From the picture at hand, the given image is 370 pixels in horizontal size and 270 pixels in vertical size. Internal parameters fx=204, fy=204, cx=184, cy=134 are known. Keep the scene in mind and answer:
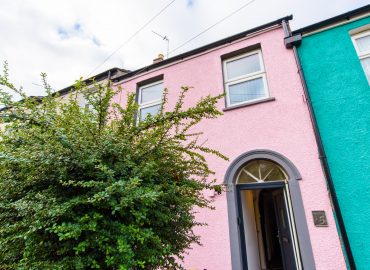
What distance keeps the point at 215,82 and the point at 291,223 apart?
364 centimetres

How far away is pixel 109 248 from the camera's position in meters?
A: 1.53

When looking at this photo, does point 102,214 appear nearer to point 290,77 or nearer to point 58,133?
point 58,133

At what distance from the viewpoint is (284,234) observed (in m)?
4.59

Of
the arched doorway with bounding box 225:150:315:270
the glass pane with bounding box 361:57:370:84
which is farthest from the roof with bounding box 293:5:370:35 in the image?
the arched doorway with bounding box 225:150:315:270

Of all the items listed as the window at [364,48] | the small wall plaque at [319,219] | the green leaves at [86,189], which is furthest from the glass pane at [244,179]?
the window at [364,48]

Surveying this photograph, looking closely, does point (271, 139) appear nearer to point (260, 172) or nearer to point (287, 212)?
point (260, 172)

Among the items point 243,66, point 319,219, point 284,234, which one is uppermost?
point 243,66

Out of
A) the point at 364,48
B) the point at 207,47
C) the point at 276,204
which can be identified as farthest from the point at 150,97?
the point at 364,48

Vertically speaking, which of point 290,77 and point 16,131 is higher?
point 290,77

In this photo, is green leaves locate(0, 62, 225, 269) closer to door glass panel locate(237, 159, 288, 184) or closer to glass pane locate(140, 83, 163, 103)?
door glass panel locate(237, 159, 288, 184)

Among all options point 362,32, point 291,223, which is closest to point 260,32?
point 362,32

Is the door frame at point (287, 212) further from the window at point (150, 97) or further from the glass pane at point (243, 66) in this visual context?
the window at point (150, 97)

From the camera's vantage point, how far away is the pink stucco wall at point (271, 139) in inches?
141

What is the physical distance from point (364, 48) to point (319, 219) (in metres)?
3.67
